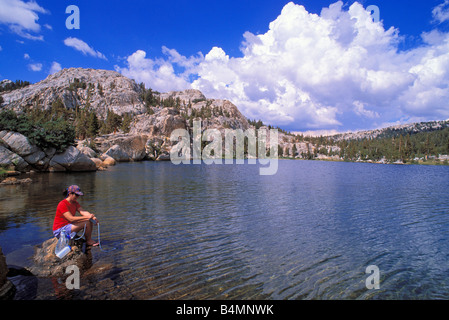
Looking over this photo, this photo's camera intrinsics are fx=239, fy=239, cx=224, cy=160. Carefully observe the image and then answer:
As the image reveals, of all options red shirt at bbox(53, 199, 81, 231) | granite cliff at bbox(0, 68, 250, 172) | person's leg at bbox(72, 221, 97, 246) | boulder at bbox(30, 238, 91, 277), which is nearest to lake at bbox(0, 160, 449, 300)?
person's leg at bbox(72, 221, 97, 246)

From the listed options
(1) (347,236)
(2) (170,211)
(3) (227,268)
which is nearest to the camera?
(3) (227,268)

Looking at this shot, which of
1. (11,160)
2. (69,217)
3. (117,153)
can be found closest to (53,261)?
(69,217)

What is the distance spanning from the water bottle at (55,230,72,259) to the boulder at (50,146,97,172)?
1537 inches

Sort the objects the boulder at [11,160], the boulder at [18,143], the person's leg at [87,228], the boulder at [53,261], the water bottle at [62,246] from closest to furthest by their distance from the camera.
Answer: the boulder at [53,261], the water bottle at [62,246], the person's leg at [87,228], the boulder at [11,160], the boulder at [18,143]

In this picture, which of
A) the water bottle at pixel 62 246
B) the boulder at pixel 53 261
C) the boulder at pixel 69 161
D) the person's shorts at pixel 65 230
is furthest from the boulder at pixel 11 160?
the water bottle at pixel 62 246

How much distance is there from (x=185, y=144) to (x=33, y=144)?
90.3 m

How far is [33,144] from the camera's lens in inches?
1441

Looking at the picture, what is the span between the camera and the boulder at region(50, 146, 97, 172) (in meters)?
40.9

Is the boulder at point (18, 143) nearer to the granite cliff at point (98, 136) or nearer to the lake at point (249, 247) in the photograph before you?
the granite cliff at point (98, 136)

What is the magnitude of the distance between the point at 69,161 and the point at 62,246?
129 feet

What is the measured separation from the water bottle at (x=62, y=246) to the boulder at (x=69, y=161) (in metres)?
39.0

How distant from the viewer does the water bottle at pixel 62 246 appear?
857 cm
